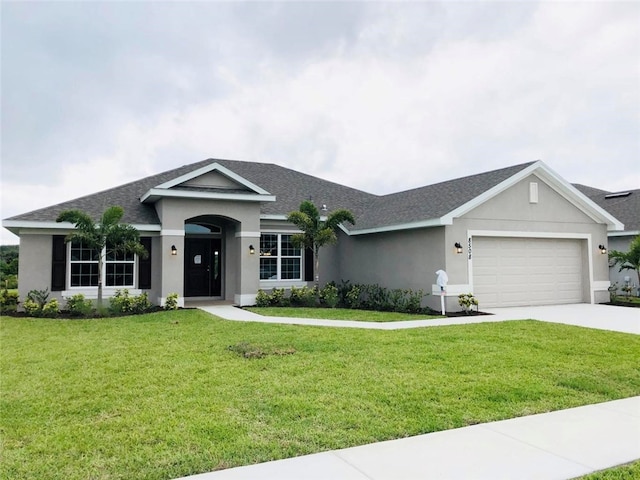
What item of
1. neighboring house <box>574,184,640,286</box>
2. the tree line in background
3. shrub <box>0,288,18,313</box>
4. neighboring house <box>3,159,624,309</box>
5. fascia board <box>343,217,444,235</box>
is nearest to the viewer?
fascia board <box>343,217,444,235</box>

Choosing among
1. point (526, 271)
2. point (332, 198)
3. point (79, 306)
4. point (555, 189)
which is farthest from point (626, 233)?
point (79, 306)

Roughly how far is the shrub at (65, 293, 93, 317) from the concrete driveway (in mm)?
11588

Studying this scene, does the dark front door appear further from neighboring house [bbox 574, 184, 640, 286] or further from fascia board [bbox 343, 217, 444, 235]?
neighboring house [bbox 574, 184, 640, 286]

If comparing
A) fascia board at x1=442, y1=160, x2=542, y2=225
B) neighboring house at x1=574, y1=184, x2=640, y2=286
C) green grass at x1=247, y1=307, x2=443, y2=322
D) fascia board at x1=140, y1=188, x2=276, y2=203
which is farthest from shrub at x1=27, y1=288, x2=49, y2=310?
neighboring house at x1=574, y1=184, x2=640, y2=286

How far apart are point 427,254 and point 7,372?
1145 centimetres

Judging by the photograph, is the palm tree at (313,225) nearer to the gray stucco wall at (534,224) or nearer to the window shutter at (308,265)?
the window shutter at (308,265)

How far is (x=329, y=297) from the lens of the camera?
1575 cm

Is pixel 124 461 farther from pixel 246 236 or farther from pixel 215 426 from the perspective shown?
pixel 246 236

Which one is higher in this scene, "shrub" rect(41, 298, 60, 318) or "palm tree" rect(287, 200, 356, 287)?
"palm tree" rect(287, 200, 356, 287)

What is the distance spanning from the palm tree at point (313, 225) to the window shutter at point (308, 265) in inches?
53.8

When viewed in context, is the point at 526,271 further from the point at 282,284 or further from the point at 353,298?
the point at 282,284

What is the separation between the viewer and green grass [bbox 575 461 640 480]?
3527mm

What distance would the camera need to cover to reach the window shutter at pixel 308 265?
17938 millimetres

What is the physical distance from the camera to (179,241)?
15.2 m
